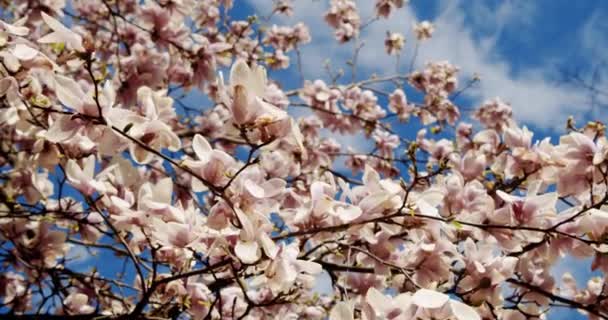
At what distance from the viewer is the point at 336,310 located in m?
1.14

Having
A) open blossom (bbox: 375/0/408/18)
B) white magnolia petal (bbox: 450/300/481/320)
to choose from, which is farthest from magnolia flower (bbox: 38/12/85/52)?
open blossom (bbox: 375/0/408/18)

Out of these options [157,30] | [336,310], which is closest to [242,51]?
[157,30]

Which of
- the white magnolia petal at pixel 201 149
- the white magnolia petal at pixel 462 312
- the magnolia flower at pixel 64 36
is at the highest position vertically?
the white magnolia petal at pixel 462 312

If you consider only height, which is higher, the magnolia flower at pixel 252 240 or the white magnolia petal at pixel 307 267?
the white magnolia petal at pixel 307 267

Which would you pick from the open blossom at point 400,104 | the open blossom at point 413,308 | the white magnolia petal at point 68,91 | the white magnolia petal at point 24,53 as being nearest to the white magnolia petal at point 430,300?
the open blossom at point 413,308

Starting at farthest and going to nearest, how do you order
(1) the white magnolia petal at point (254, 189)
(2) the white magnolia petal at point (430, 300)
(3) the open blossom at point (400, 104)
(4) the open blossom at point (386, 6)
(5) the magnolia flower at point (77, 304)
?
(4) the open blossom at point (386, 6) < (3) the open blossom at point (400, 104) < (5) the magnolia flower at point (77, 304) < (1) the white magnolia petal at point (254, 189) < (2) the white magnolia petal at point (430, 300)

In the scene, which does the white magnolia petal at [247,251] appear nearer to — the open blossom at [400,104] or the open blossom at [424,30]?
the open blossom at [400,104]

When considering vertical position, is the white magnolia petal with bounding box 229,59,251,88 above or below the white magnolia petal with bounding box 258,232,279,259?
above

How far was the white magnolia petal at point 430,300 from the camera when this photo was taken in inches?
41.6

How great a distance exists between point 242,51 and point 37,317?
2.71m

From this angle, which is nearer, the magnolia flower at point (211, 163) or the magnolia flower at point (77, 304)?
the magnolia flower at point (211, 163)

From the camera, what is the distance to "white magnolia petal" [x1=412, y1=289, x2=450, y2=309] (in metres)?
1.06

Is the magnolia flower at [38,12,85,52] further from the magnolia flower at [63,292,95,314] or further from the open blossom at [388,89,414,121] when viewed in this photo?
the open blossom at [388,89,414,121]

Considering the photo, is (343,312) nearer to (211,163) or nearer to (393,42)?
(211,163)
